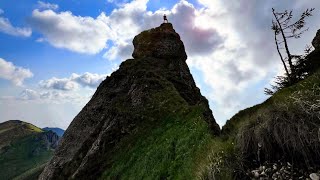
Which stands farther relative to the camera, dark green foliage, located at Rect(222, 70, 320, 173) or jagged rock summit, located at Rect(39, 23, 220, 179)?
jagged rock summit, located at Rect(39, 23, 220, 179)

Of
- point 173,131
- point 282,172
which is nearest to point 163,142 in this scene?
point 173,131

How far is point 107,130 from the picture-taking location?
138 feet

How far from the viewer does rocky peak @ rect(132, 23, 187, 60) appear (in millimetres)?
57688

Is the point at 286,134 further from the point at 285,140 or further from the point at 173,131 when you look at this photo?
the point at 173,131

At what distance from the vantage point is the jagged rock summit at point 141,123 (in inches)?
1249

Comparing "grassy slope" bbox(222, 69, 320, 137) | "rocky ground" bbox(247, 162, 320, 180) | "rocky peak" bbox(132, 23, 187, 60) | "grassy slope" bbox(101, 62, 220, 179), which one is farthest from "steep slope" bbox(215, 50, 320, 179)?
"rocky peak" bbox(132, 23, 187, 60)

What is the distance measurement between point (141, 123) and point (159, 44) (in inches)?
816

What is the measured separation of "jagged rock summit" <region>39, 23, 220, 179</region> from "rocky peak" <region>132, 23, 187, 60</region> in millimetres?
156

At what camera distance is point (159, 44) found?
58469 mm

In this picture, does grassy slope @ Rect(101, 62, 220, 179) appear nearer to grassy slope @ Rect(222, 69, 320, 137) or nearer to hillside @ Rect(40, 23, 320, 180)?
hillside @ Rect(40, 23, 320, 180)

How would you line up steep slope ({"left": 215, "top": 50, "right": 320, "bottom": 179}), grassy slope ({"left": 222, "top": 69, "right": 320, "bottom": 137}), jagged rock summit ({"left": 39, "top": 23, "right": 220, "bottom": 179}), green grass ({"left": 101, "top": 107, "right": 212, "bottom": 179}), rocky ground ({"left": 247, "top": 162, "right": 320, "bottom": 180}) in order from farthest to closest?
jagged rock summit ({"left": 39, "top": 23, "right": 220, "bottom": 179}) → green grass ({"left": 101, "top": 107, "right": 212, "bottom": 179}) → grassy slope ({"left": 222, "top": 69, "right": 320, "bottom": 137}) → steep slope ({"left": 215, "top": 50, "right": 320, "bottom": 179}) → rocky ground ({"left": 247, "top": 162, "right": 320, "bottom": 180})

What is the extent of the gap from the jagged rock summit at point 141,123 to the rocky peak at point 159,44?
0.16m

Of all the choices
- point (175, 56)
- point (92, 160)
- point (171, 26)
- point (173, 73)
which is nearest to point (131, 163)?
point (92, 160)

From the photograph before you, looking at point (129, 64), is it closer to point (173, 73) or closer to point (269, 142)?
point (173, 73)
